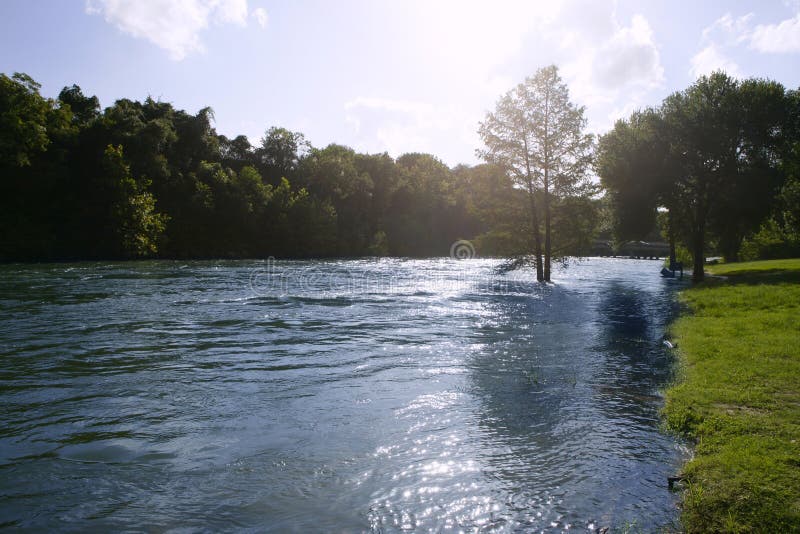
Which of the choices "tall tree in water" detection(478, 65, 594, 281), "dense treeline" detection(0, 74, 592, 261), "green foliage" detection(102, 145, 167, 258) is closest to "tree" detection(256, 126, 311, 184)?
"dense treeline" detection(0, 74, 592, 261)

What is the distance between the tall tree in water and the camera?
38250 millimetres

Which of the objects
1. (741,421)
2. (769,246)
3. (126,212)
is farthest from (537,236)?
(126,212)

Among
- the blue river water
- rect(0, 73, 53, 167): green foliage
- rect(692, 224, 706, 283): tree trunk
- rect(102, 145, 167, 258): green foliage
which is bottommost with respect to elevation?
the blue river water

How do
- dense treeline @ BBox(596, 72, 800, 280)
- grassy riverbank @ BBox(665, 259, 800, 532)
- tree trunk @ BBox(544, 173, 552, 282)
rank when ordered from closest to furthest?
grassy riverbank @ BBox(665, 259, 800, 532), dense treeline @ BBox(596, 72, 800, 280), tree trunk @ BBox(544, 173, 552, 282)

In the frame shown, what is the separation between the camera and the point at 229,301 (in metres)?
23.4

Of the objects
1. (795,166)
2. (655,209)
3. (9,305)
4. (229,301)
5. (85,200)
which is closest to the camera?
(9,305)

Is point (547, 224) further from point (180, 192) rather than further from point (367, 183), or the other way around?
point (367, 183)

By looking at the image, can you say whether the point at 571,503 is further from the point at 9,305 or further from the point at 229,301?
the point at 9,305

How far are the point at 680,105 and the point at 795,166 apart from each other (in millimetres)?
10341

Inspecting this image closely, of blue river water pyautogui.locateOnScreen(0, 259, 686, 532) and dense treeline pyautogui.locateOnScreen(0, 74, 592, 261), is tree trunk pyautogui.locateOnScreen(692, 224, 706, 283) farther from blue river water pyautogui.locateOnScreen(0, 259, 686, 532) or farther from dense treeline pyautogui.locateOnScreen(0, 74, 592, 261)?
blue river water pyautogui.locateOnScreen(0, 259, 686, 532)

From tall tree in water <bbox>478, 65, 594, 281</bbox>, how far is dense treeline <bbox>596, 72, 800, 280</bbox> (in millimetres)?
2779

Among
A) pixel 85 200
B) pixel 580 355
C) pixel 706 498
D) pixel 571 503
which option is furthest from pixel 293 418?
pixel 85 200

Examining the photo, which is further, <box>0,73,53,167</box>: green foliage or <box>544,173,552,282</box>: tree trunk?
<box>0,73,53,167</box>: green foliage

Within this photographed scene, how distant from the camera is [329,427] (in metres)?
8.04
